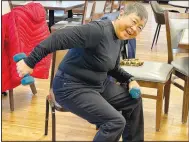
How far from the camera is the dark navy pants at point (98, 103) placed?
182cm

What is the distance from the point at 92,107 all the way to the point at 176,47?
4.19 ft

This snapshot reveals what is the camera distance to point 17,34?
2629 mm

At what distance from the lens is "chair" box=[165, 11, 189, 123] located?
8.63ft

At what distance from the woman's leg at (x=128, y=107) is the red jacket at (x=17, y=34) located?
0.96 metres

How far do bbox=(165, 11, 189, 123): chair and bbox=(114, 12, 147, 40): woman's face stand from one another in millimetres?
887

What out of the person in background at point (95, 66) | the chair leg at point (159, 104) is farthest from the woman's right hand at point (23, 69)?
the chair leg at point (159, 104)

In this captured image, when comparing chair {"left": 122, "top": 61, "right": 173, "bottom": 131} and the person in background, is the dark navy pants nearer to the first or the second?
the person in background

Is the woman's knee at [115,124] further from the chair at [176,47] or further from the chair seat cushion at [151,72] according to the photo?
the chair at [176,47]

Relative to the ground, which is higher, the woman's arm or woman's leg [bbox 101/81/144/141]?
the woman's arm

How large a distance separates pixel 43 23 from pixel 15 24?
0.33 metres

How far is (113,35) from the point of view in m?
1.89

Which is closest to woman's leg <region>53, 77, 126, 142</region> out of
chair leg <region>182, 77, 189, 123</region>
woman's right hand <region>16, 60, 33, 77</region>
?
woman's right hand <region>16, 60, 33, 77</region>

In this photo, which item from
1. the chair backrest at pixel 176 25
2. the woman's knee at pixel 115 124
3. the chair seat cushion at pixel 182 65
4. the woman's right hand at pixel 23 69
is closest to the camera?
the woman's right hand at pixel 23 69

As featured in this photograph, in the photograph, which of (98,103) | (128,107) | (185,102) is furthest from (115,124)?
(185,102)
